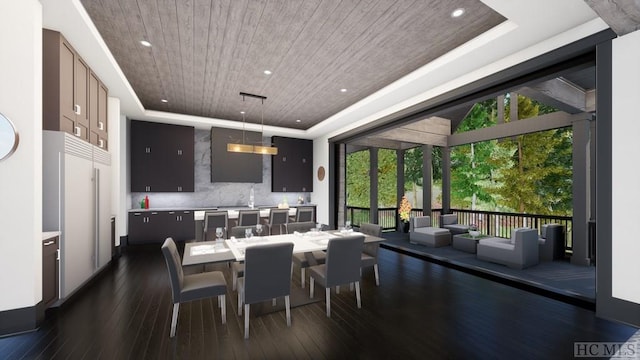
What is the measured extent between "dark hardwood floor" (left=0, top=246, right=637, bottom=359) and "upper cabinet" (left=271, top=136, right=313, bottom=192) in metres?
4.67

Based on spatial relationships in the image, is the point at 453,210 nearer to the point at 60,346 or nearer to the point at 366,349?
the point at 366,349

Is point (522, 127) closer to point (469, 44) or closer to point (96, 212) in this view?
point (469, 44)

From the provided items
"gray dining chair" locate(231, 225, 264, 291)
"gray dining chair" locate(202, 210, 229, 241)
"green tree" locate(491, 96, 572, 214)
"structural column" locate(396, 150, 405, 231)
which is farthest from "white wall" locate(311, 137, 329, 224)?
"green tree" locate(491, 96, 572, 214)

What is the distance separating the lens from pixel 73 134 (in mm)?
3197

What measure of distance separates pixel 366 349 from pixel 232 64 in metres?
3.87

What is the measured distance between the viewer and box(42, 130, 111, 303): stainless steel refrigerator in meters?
2.83

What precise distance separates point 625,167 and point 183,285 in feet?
14.2

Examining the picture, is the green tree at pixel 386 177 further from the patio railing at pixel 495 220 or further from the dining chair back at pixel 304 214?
the dining chair back at pixel 304 214

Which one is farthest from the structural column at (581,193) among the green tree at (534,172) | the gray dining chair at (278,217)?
the gray dining chair at (278,217)

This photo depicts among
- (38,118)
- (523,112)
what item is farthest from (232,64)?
(523,112)

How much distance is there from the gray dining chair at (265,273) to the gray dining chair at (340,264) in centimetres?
45

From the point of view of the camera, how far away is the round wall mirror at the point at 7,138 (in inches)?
88.7

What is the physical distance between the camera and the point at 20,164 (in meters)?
2.34

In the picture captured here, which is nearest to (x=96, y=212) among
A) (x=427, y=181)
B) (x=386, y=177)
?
(x=427, y=181)
